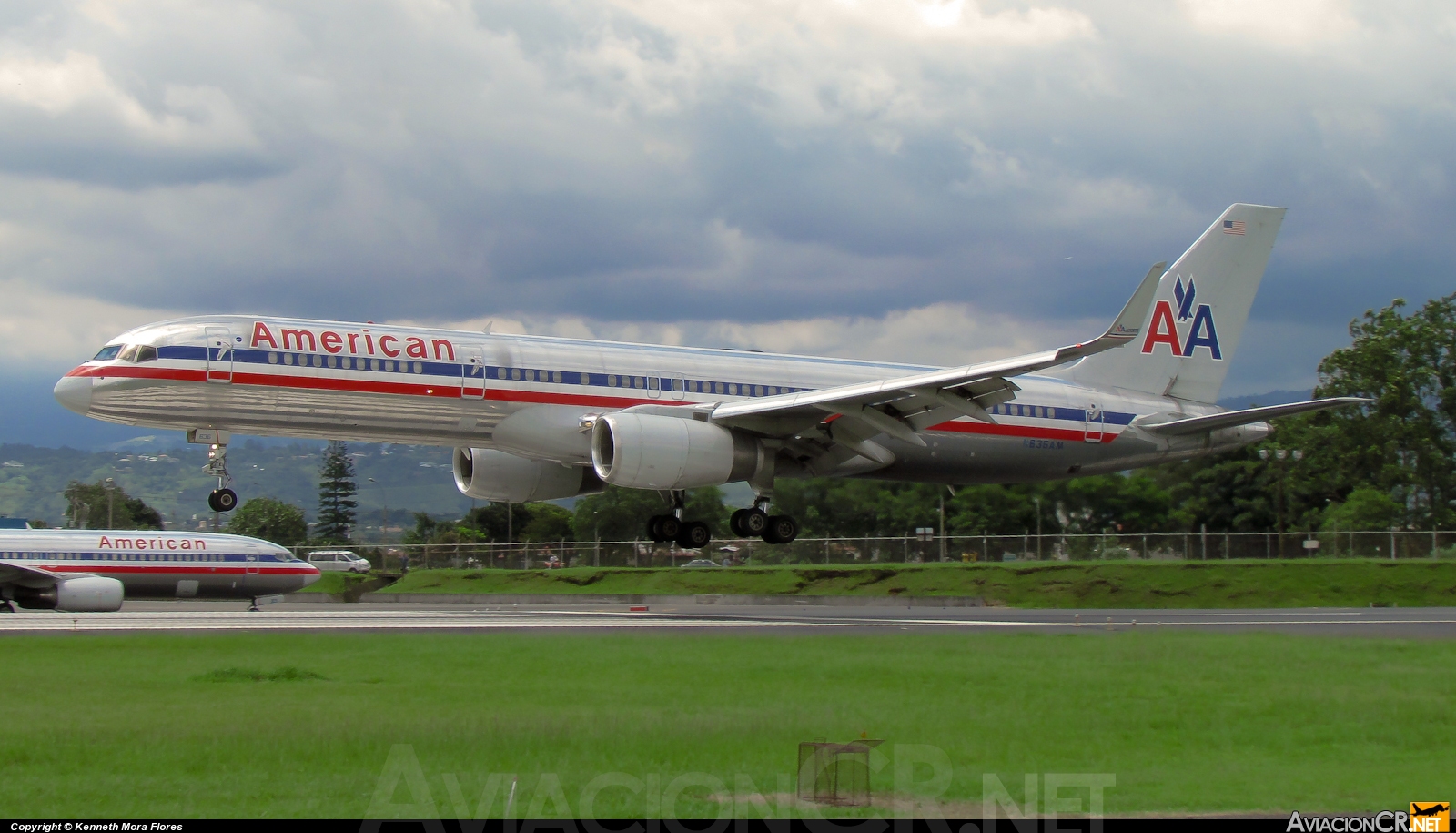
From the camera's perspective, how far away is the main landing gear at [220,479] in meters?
29.4

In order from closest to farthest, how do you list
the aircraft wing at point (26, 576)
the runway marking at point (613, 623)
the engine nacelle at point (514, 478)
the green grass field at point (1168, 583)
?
1. the runway marking at point (613, 623)
2. the engine nacelle at point (514, 478)
3. the green grass field at point (1168, 583)
4. the aircraft wing at point (26, 576)

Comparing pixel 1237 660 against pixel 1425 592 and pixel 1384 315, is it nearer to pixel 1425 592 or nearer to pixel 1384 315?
pixel 1425 592

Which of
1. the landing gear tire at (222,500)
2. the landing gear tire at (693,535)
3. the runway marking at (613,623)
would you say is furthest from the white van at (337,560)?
the landing gear tire at (222,500)

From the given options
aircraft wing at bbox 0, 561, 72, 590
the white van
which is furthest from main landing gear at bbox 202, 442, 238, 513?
the white van

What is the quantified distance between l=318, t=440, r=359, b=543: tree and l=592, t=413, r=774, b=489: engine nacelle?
137 metres

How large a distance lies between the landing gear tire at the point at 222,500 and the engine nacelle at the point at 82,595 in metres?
21.0

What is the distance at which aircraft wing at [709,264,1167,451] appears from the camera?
95.9 ft

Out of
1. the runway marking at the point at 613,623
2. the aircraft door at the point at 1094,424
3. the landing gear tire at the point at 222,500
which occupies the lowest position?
the runway marking at the point at 613,623

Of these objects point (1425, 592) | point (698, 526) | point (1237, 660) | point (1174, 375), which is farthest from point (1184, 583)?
point (1237, 660)

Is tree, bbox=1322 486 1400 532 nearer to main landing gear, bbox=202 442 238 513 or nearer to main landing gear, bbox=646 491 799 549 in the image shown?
main landing gear, bbox=646 491 799 549

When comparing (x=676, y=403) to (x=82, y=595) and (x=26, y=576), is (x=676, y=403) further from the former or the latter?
(x=26, y=576)

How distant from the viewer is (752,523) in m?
33.7

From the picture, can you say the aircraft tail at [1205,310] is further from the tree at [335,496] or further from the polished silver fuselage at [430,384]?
the tree at [335,496]

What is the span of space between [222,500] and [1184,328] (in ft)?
86.5
